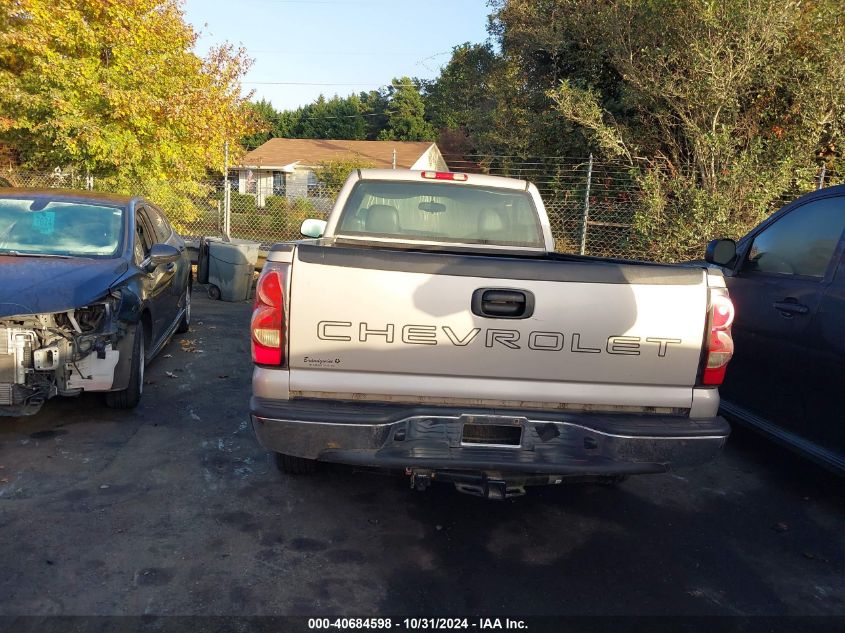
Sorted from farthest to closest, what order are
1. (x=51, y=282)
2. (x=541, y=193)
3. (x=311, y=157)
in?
(x=311, y=157) → (x=541, y=193) → (x=51, y=282)

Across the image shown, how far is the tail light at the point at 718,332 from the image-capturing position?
10.5 feet

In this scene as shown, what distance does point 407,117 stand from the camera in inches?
2302

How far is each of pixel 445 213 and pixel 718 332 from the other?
2.37m

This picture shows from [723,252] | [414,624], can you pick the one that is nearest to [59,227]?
[414,624]

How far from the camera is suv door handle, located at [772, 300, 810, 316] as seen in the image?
426cm

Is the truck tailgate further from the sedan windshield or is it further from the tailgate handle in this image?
the sedan windshield

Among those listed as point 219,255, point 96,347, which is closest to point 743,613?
point 96,347

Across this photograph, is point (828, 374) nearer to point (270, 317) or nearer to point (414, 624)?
point (414, 624)

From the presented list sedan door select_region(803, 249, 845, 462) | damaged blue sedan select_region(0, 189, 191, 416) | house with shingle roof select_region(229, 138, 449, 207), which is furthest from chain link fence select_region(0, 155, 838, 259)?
house with shingle roof select_region(229, 138, 449, 207)

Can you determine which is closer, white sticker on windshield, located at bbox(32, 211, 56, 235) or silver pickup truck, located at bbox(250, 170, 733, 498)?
silver pickup truck, located at bbox(250, 170, 733, 498)

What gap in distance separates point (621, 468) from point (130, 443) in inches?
131

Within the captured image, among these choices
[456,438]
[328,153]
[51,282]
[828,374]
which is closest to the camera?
[456,438]

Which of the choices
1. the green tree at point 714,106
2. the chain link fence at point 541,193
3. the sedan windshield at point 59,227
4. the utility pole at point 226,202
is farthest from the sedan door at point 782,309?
the utility pole at point 226,202

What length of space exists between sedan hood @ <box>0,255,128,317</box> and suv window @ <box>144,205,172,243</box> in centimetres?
149
